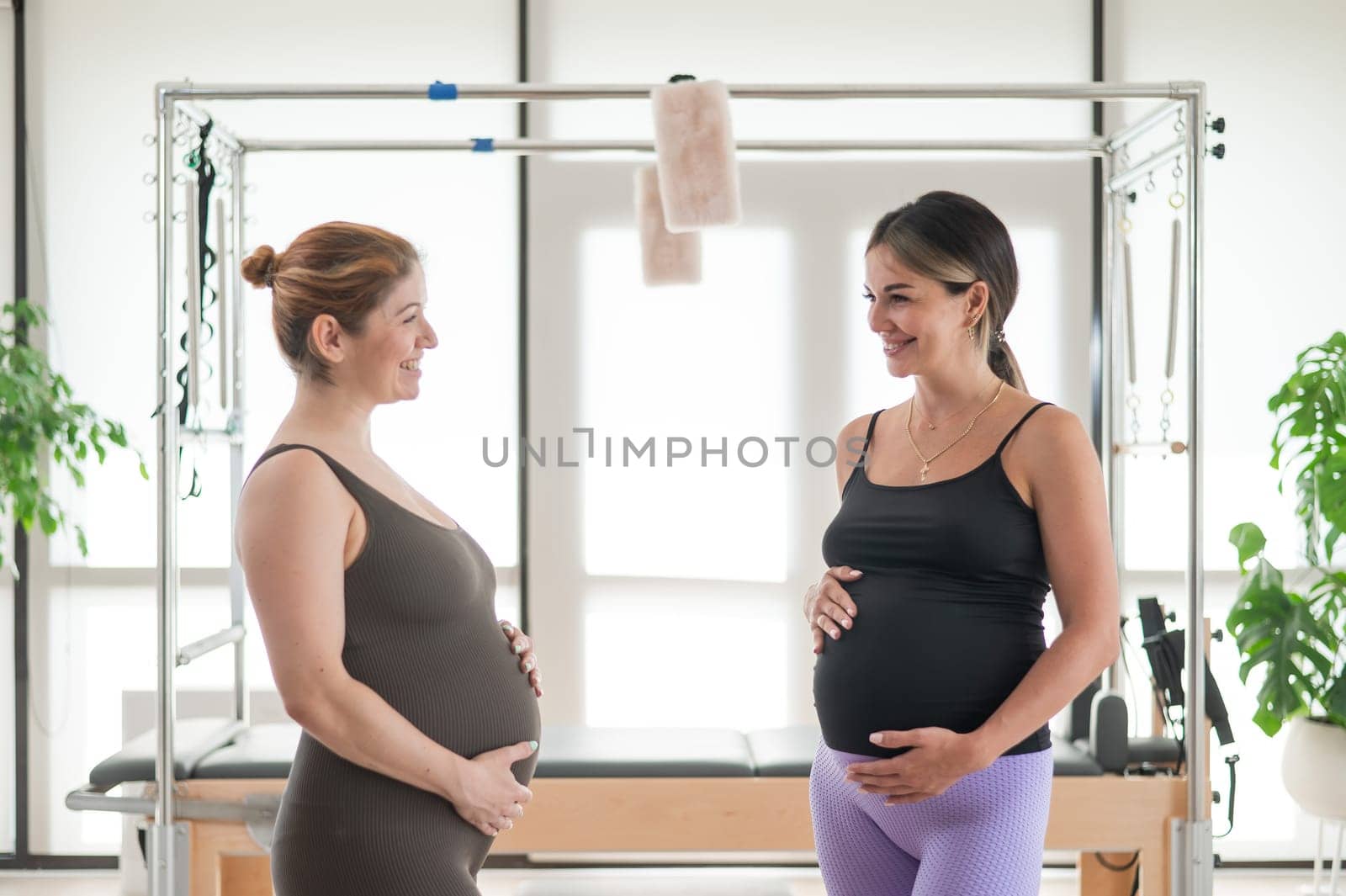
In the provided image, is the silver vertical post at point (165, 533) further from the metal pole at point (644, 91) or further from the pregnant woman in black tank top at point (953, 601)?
the pregnant woman in black tank top at point (953, 601)

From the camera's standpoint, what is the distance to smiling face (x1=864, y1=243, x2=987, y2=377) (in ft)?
4.23

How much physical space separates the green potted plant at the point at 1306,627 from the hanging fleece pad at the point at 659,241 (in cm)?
153

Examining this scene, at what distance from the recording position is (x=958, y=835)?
120cm

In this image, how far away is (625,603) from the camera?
11.0 ft

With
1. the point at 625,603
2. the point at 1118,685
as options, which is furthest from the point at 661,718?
the point at 1118,685

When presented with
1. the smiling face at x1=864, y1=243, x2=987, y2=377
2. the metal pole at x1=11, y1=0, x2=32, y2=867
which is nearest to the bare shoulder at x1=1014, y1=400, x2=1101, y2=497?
the smiling face at x1=864, y1=243, x2=987, y2=377

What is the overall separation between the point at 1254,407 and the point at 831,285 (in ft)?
4.28

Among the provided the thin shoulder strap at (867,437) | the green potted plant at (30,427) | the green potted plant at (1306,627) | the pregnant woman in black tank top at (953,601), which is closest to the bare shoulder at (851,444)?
the thin shoulder strap at (867,437)

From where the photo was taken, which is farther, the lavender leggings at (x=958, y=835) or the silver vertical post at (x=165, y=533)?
the silver vertical post at (x=165, y=533)

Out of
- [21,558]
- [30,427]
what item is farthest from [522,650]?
[21,558]

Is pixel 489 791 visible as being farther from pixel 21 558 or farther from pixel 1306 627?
pixel 21 558

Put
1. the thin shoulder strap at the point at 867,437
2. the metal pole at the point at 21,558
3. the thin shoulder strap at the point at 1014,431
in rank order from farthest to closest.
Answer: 1. the metal pole at the point at 21,558
2. the thin shoulder strap at the point at 867,437
3. the thin shoulder strap at the point at 1014,431

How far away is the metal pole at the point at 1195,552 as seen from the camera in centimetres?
206

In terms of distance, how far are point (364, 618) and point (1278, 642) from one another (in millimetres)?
2426
